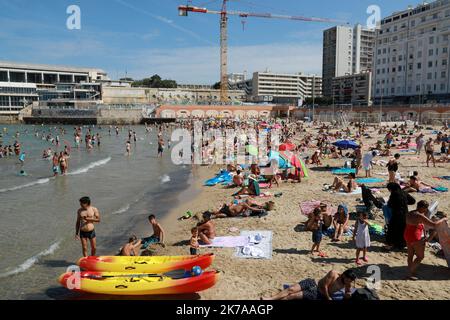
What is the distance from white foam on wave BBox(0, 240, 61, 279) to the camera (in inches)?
318

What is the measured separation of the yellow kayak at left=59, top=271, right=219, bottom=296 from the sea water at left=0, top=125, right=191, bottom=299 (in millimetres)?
948

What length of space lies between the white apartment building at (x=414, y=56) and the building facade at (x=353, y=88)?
78.5 ft

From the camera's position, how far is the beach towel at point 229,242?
8.91 m

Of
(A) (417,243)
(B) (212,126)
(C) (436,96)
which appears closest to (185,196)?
(A) (417,243)

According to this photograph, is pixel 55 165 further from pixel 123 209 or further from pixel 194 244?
pixel 194 244

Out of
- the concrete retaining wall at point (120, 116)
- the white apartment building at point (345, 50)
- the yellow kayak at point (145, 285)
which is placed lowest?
the yellow kayak at point (145, 285)

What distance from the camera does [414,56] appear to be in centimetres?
6500

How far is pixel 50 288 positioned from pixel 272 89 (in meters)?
133

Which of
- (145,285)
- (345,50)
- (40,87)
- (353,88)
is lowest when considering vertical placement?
(145,285)

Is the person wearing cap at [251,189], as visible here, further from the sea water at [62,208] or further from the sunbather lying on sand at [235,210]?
the sea water at [62,208]

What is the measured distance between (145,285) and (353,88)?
107 m

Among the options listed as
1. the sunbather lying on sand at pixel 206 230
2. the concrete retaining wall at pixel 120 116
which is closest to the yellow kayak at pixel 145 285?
the sunbather lying on sand at pixel 206 230

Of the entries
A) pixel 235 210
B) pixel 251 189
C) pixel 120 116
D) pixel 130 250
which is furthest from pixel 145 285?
pixel 120 116
